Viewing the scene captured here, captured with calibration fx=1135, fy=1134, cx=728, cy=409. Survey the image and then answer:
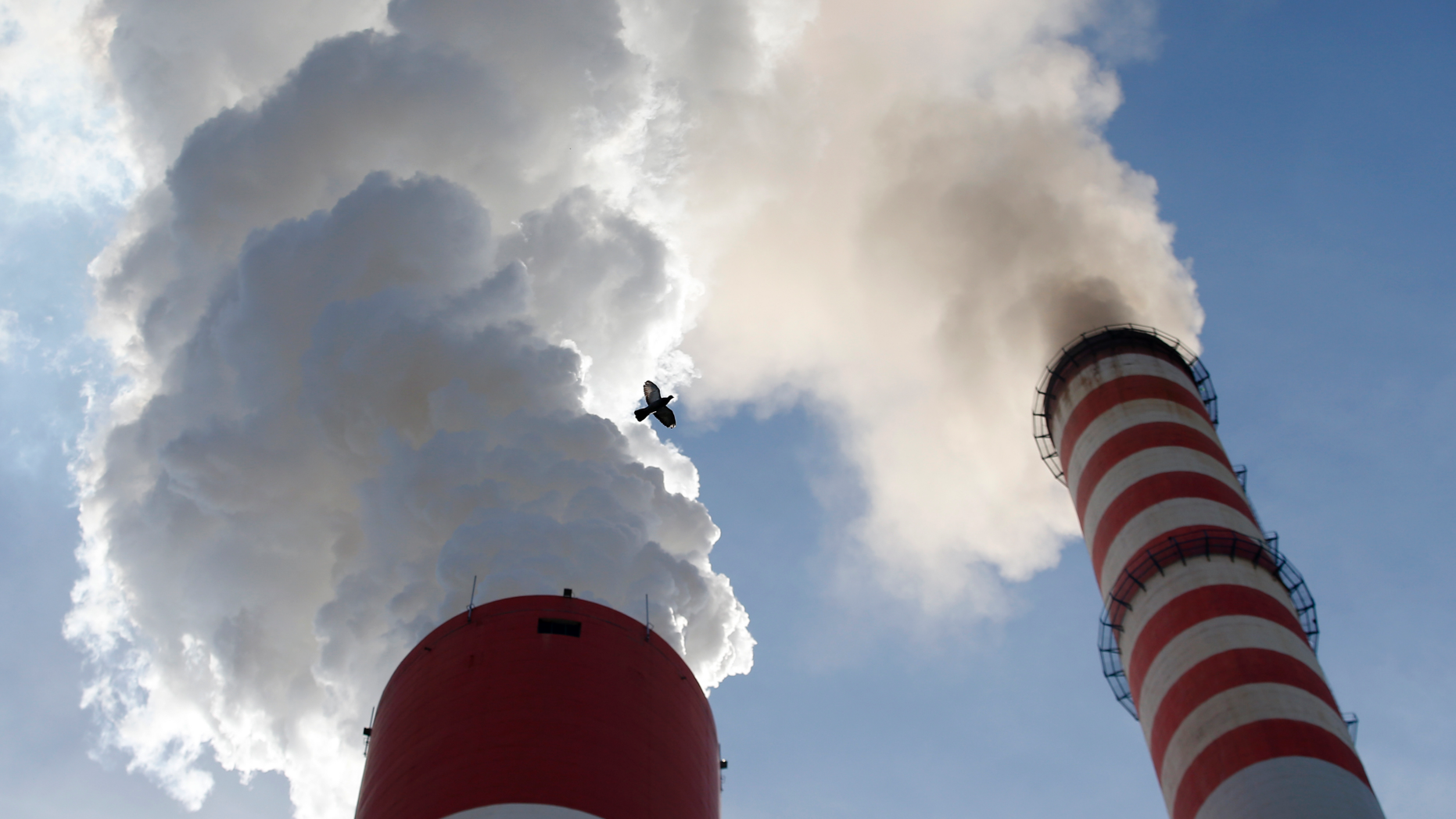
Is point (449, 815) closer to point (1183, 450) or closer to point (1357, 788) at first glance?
point (1357, 788)

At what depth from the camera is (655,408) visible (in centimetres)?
2192

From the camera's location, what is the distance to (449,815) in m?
15.5

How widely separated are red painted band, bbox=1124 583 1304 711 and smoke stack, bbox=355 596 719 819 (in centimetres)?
1152

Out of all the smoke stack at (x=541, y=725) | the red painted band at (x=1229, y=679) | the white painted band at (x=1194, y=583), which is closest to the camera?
the smoke stack at (x=541, y=725)

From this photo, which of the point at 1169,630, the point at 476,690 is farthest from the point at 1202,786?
the point at 476,690

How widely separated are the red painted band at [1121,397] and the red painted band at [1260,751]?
9.55m

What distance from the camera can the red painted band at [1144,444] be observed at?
2834 centimetres

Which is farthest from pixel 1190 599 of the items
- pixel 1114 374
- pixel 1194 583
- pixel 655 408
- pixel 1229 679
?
pixel 655 408

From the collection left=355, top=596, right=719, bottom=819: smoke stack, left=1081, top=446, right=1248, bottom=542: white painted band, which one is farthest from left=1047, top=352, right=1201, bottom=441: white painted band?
left=355, top=596, right=719, bottom=819: smoke stack

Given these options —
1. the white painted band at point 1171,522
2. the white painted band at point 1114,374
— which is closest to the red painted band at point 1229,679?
the white painted band at point 1171,522

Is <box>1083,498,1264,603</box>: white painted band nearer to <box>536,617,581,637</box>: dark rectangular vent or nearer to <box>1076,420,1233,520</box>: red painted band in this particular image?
<box>1076,420,1233,520</box>: red painted band

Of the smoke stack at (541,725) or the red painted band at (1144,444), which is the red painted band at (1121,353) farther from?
the smoke stack at (541,725)

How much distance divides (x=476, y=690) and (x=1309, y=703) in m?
16.7

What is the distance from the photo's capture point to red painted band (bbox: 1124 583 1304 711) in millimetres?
24828
